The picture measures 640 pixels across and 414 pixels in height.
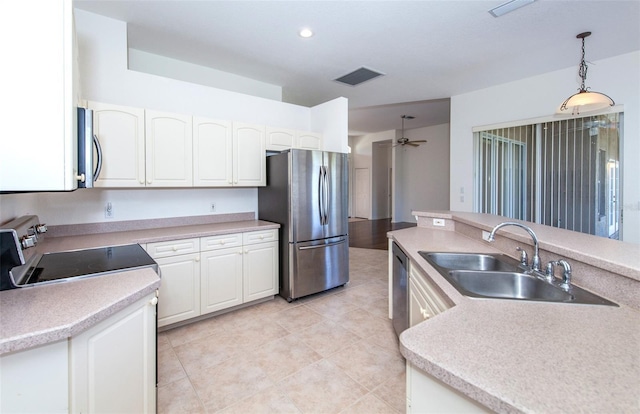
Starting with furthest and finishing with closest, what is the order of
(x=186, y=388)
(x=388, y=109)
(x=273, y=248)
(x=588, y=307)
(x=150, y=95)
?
(x=388, y=109), (x=273, y=248), (x=150, y=95), (x=186, y=388), (x=588, y=307)

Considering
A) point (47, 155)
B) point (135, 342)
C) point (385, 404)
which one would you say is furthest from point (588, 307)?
point (47, 155)

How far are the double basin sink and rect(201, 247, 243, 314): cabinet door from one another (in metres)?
1.86

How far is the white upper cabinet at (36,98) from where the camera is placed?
105cm

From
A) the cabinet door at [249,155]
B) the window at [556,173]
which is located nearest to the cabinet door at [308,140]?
the cabinet door at [249,155]

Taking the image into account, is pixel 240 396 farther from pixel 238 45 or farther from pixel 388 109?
pixel 388 109

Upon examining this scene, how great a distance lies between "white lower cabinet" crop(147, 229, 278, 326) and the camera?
2.60 meters

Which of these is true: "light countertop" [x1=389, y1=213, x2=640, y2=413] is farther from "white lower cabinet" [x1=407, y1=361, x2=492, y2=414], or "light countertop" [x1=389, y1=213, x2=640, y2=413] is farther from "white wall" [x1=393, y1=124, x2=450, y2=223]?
"white wall" [x1=393, y1=124, x2=450, y2=223]

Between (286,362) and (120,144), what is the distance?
7.37ft

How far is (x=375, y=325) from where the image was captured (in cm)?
277

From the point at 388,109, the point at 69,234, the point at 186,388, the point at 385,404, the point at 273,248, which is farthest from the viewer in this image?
the point at 388,109

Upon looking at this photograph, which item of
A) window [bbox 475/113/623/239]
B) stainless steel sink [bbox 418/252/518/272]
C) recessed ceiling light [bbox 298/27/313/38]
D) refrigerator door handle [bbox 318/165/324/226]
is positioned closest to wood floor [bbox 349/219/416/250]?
window [bbox 475/113/623/239]

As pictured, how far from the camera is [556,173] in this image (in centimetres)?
396

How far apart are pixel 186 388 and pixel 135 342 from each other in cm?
82

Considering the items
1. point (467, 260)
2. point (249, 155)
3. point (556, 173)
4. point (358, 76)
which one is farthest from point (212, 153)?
point (556, 173)
